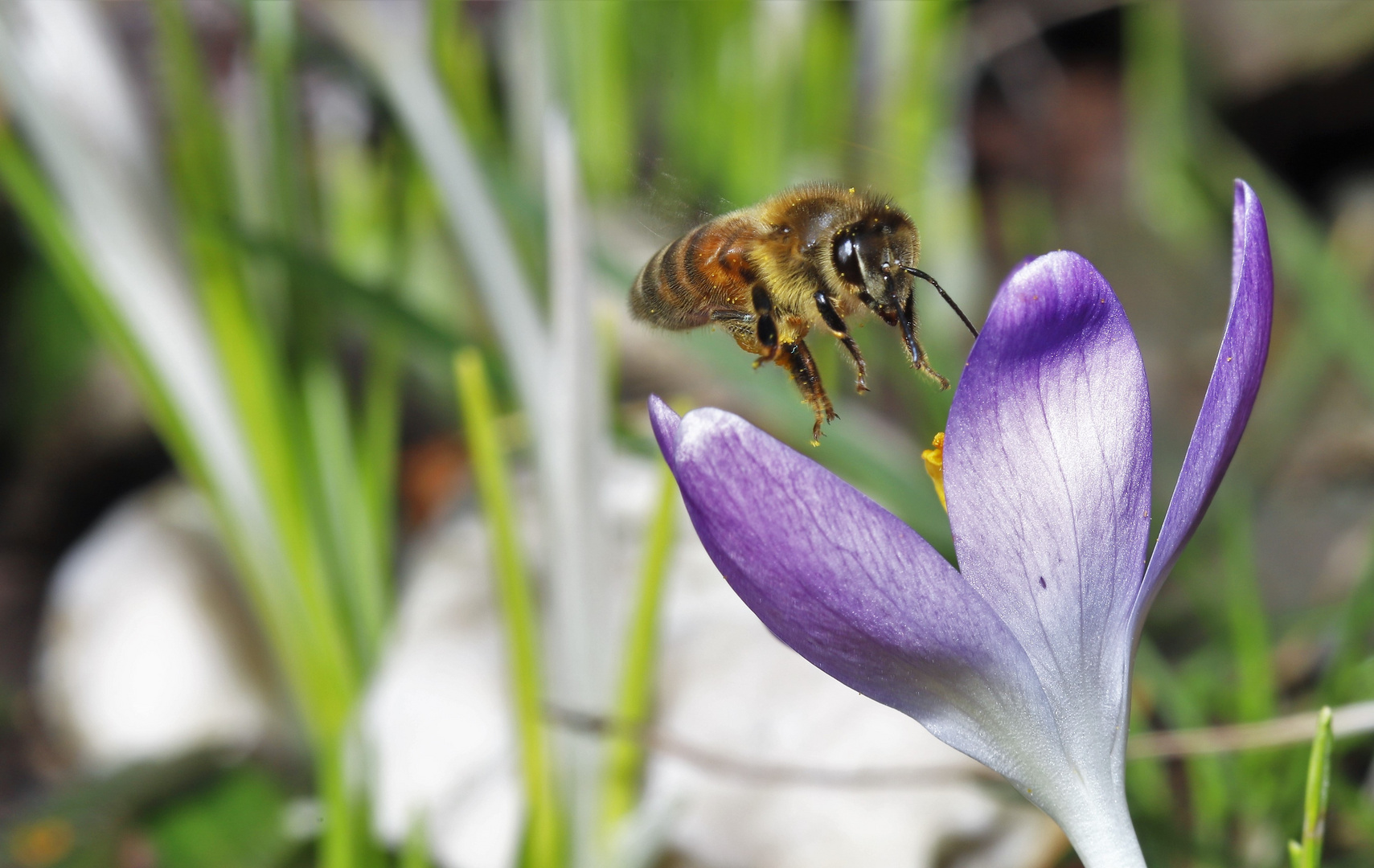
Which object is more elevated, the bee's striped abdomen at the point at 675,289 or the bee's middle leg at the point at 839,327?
the bee's striped abdomen at the point at 675,289

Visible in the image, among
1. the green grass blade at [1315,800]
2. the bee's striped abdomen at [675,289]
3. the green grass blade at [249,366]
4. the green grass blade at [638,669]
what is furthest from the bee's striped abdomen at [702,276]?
the green grass blade at [249,366]

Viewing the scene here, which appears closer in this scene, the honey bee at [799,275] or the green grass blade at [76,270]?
the honey bee at [799,275]

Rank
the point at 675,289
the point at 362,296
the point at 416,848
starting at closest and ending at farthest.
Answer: the point at 675,289 → the point at 416,848 → the point at 362,296

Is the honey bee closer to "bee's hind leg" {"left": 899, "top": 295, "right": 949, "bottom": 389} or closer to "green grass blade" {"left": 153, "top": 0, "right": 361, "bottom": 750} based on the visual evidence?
"bee's hind leg" {"left": 899, "top": 295, "right": 949, "bottom": 389}

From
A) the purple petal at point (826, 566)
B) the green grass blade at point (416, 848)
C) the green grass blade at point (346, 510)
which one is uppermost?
the green grass blade at point (346, 510)

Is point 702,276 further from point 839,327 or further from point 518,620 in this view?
point 518,620

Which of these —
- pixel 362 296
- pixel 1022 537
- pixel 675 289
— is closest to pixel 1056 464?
pixel 1022 537

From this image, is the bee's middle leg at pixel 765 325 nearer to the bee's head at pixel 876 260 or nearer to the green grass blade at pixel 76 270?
the bee's head at pixel 876 260
